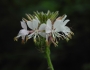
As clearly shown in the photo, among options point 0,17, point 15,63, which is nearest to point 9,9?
point 0,17

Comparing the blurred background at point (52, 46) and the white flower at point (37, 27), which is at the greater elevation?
the blurred background at point (52, 46)

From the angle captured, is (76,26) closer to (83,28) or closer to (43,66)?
(83,28)

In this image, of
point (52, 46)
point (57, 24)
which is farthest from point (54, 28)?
point (52, 46)

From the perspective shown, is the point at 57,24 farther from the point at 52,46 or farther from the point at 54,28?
the point at 52,46

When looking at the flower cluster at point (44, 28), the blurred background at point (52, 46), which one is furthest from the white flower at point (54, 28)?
the blurred background at point (52, 46)

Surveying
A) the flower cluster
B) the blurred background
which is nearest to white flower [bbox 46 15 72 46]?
the flower cluster

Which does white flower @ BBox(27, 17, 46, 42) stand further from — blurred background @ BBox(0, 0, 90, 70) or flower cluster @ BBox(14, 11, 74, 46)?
blurred background @ BBox(0, 0, 90, 70)

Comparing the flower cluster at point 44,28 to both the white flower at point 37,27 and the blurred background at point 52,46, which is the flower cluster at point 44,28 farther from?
the blurred background at point 52,46

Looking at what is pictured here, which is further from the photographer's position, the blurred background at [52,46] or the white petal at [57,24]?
the blurred background at [52,46]
